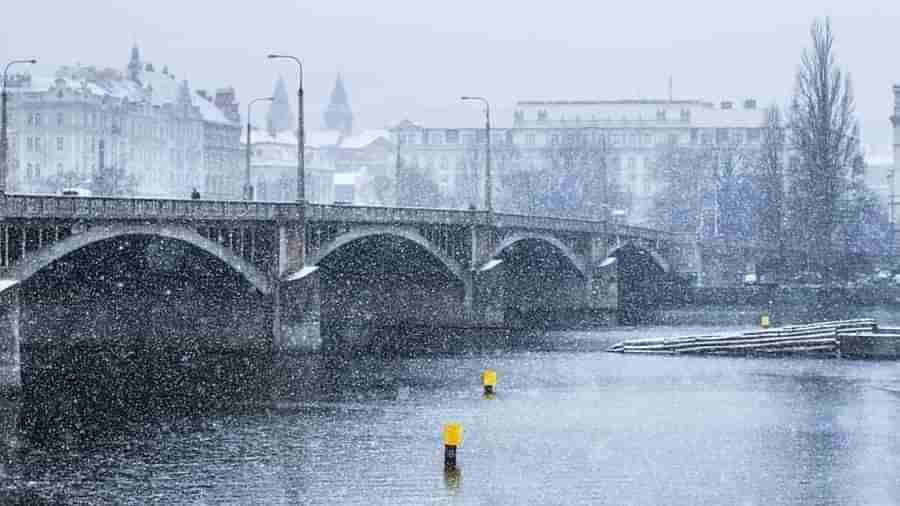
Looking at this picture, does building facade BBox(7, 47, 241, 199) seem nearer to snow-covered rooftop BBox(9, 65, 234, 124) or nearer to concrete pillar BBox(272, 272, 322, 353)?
snow-covered rooftop BBox(9, 65, 234, 124)

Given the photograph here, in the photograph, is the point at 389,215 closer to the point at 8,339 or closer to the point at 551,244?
the point at 551,244

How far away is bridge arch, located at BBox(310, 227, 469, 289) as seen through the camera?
268 ft

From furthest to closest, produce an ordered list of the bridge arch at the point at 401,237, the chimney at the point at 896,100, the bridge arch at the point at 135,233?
the chimney at the point at 896,100, the bridge arch at the point at 401,237, the bridge arch at the point at 135,233

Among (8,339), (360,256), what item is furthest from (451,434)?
(360,256)

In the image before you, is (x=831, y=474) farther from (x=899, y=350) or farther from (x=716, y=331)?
(x=716, y=331)

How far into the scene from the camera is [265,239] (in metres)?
78.4

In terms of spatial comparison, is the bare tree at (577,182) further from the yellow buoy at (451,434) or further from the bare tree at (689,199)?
the yellow buoy at (451,434)

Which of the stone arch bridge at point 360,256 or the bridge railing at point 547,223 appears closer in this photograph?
the stone arch bridge at point 360,256

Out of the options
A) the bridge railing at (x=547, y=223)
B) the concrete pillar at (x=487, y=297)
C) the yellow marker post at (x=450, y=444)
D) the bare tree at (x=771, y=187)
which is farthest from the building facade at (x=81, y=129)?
the yellow marker post at (x=450, y=444)

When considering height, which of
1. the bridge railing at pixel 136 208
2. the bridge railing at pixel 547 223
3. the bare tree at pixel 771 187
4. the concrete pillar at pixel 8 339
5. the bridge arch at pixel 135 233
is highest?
the bare tree at pixel 771 187

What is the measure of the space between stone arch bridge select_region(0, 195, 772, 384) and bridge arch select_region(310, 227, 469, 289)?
3.4 inches

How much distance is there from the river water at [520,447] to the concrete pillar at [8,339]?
5.52 meters

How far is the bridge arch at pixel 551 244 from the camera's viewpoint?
4107 inches

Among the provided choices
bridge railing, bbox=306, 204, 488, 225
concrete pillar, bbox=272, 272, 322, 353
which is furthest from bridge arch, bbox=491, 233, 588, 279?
concrete pillar, bbox=272, 272, 322, 353
